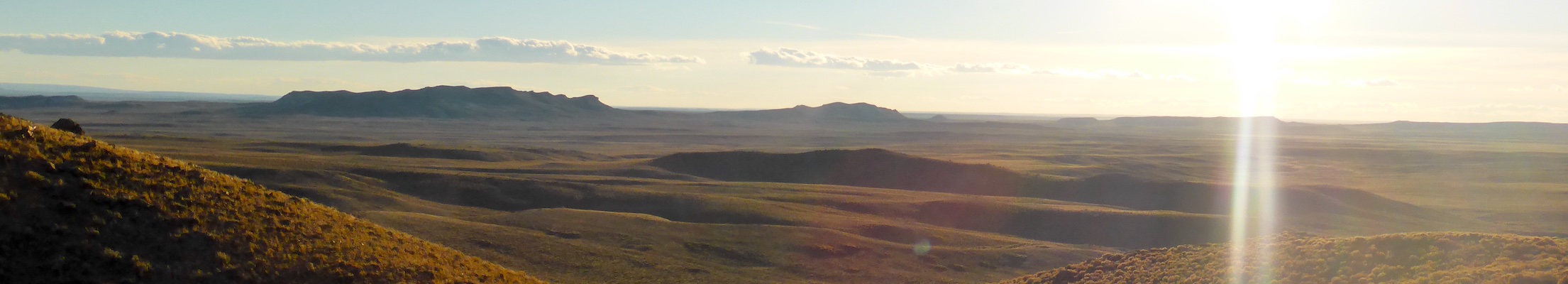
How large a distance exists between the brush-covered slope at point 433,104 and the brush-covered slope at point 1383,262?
153 meters

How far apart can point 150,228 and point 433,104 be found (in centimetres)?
16431

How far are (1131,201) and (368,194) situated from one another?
36.8 m

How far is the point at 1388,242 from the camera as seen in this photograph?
1745cm

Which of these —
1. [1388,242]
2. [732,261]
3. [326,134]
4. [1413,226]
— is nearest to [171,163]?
[732,261]

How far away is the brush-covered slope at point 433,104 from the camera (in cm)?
16112

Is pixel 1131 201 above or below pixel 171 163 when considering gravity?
below

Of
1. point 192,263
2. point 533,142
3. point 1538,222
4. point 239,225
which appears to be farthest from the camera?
point 533,142

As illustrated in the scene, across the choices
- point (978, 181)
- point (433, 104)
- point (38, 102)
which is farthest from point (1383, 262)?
point (38, 102)

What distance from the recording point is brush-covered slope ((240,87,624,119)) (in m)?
161

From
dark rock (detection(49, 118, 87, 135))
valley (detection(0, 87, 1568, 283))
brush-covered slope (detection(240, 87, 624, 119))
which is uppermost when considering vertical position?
dark rock (detection(49, 118, 87, 135))

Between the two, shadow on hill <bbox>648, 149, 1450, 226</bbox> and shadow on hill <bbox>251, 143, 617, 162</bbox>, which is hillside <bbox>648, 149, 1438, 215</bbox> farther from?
shadow on hill <bbox>251, 143, 617, 162</bbox>

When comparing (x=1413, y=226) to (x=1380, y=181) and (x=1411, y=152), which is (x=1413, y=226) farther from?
(x=1411, y=152)

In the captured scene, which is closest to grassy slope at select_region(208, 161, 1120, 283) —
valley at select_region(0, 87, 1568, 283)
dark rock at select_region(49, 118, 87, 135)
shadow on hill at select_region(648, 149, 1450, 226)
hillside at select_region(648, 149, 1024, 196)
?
valley at select_region(0, 87, 1568, 283)

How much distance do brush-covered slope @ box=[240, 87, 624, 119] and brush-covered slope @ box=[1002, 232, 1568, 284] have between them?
15343 cm
